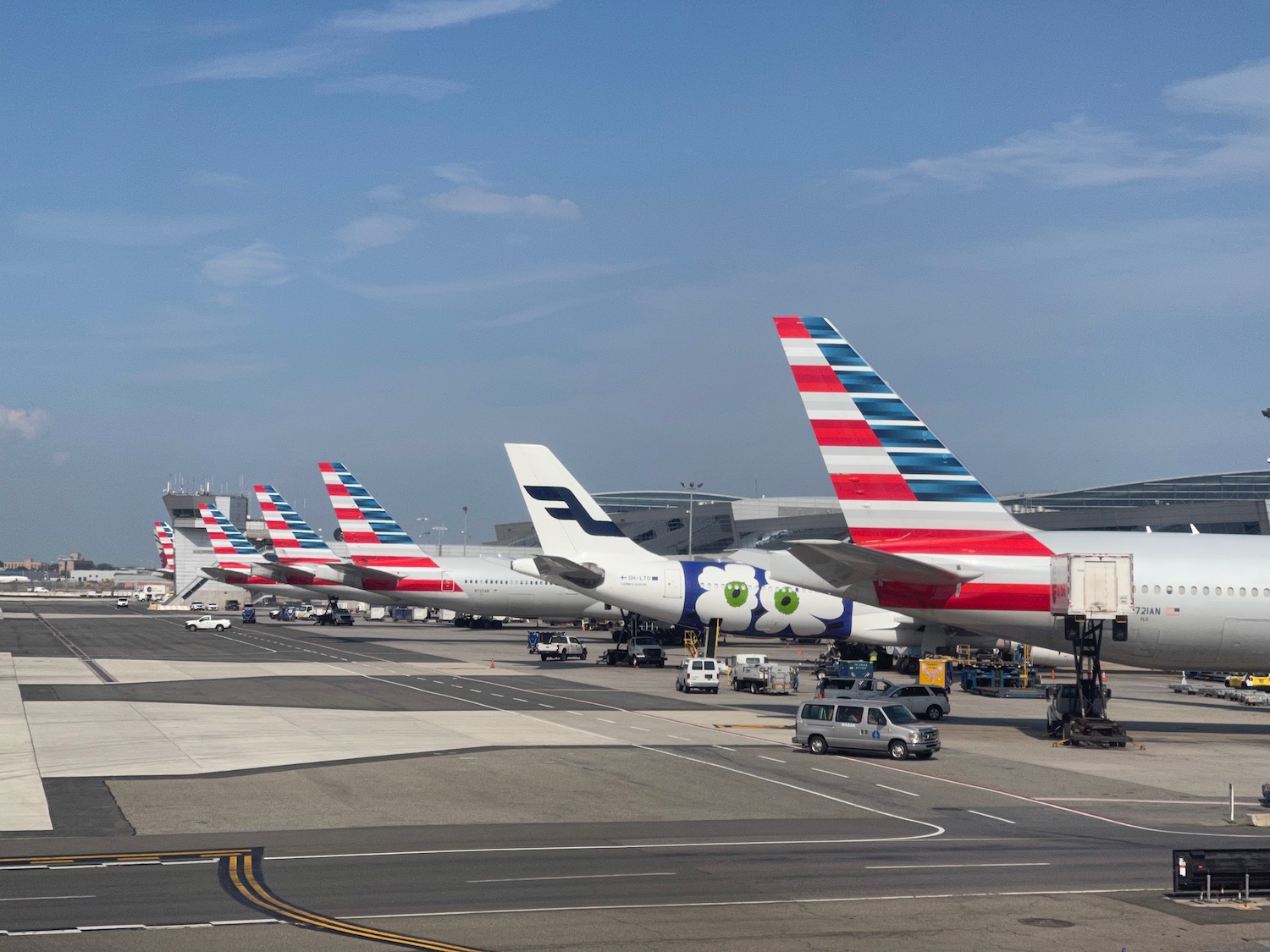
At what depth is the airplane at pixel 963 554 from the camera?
41.6 metres

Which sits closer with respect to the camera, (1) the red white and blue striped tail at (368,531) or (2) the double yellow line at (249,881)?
(2) the double yellow line at (249,881)

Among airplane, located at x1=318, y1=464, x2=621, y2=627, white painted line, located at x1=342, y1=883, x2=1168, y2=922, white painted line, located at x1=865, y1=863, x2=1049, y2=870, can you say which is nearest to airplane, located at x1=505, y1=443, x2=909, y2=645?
airplane, located at x1=318, y1=464, x2=621, y2=627

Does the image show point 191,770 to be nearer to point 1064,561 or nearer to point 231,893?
point 231,893

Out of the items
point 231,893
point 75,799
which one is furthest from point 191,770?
point 231,893

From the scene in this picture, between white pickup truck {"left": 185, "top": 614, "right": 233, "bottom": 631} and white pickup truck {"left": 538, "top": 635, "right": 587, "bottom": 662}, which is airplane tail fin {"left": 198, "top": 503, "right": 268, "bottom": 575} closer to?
white pickup truck {"left": 185, "top": 614, "right": 233, "bottom": 631}

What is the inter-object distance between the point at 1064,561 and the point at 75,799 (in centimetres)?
2966

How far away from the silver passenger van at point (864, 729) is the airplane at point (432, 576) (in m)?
56.3

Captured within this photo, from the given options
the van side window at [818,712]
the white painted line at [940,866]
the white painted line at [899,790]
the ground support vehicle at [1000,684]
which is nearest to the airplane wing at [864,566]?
the van side window at [818,712]

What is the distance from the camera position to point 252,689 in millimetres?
55844

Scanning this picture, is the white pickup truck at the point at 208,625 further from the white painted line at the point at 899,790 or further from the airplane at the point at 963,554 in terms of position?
the white painted line at the point at 899,790

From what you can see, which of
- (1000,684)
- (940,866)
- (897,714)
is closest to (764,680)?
(1000,684)

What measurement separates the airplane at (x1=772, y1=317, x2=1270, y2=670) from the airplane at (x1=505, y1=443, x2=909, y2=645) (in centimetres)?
2535

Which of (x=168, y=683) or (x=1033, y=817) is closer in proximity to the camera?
(x=1033, y=817)

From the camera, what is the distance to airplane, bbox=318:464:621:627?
3807 inches
